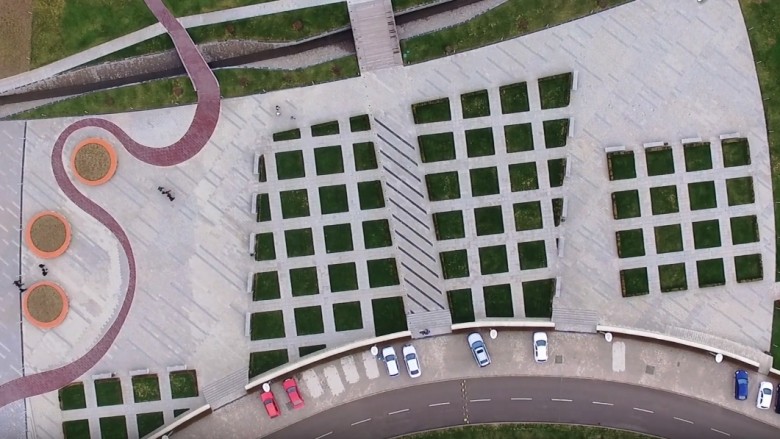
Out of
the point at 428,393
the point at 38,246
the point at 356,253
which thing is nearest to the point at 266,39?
the point at 356,253

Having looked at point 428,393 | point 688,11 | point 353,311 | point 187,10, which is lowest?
point 428,393

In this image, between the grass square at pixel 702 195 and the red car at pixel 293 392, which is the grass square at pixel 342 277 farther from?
the grass square at pixel 702 195

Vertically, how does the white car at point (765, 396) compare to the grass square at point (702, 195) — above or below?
below

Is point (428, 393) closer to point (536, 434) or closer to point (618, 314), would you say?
point (536, 434)

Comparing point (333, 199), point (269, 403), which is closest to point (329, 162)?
point (333, 199)

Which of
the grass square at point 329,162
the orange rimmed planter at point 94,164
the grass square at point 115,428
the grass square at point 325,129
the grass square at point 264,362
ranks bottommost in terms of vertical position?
the grass square at point 115,428

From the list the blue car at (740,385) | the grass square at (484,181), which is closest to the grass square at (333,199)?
the grass square at (484,181)
